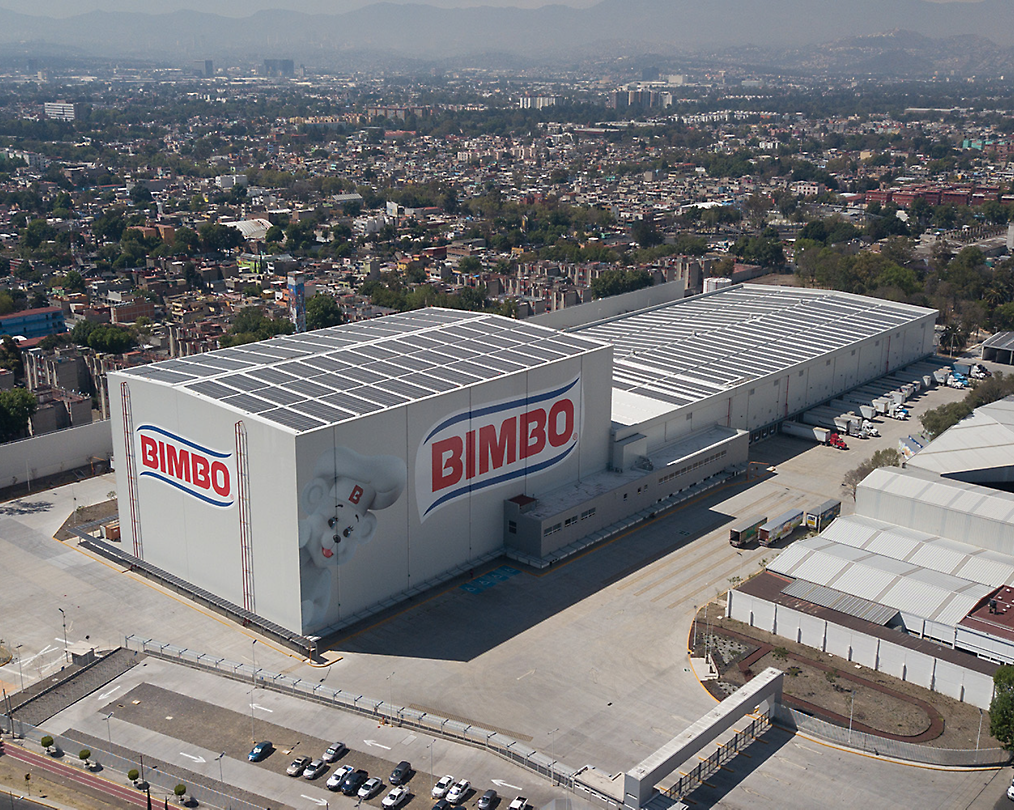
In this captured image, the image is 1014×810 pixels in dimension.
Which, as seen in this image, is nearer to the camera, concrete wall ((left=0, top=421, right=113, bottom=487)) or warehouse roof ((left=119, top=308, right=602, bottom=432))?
warehouse roof ((left=119, top=308, right=602, bottom=432))

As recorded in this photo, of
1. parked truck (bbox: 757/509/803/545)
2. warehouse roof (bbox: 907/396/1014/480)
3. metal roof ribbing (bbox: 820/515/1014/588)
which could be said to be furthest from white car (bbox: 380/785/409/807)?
warehouse roof (bbox: 907/396/1014/480)

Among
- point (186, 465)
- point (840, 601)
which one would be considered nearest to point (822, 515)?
point (840, 601)

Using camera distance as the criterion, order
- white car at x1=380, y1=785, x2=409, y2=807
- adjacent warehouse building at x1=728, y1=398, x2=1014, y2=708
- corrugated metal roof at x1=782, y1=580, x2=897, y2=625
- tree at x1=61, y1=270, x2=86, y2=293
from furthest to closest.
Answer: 1. tree at x1=61, y1=270, x2=86, y2=293
2. corrugated metal roof at x1=782, y1=580, x2=897, y2=625
3. adjacent warehouse building at x1=728, y1=398, x2=1014, y2=708
4. white car at x1=380, y1=785, x2=409, y2=807

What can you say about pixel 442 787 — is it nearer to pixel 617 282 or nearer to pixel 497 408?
pixel 497 408

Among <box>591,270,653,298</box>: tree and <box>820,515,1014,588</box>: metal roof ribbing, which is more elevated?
<box>591,270,653,298</box>: tree

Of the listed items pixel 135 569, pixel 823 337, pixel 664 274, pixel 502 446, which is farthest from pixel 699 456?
pixel 664 274

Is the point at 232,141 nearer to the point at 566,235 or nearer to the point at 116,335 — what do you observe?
the point at 566,235

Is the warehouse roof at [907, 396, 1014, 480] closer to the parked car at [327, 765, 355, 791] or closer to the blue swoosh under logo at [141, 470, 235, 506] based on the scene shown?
the parked car at [327, 765, 355, 791]
